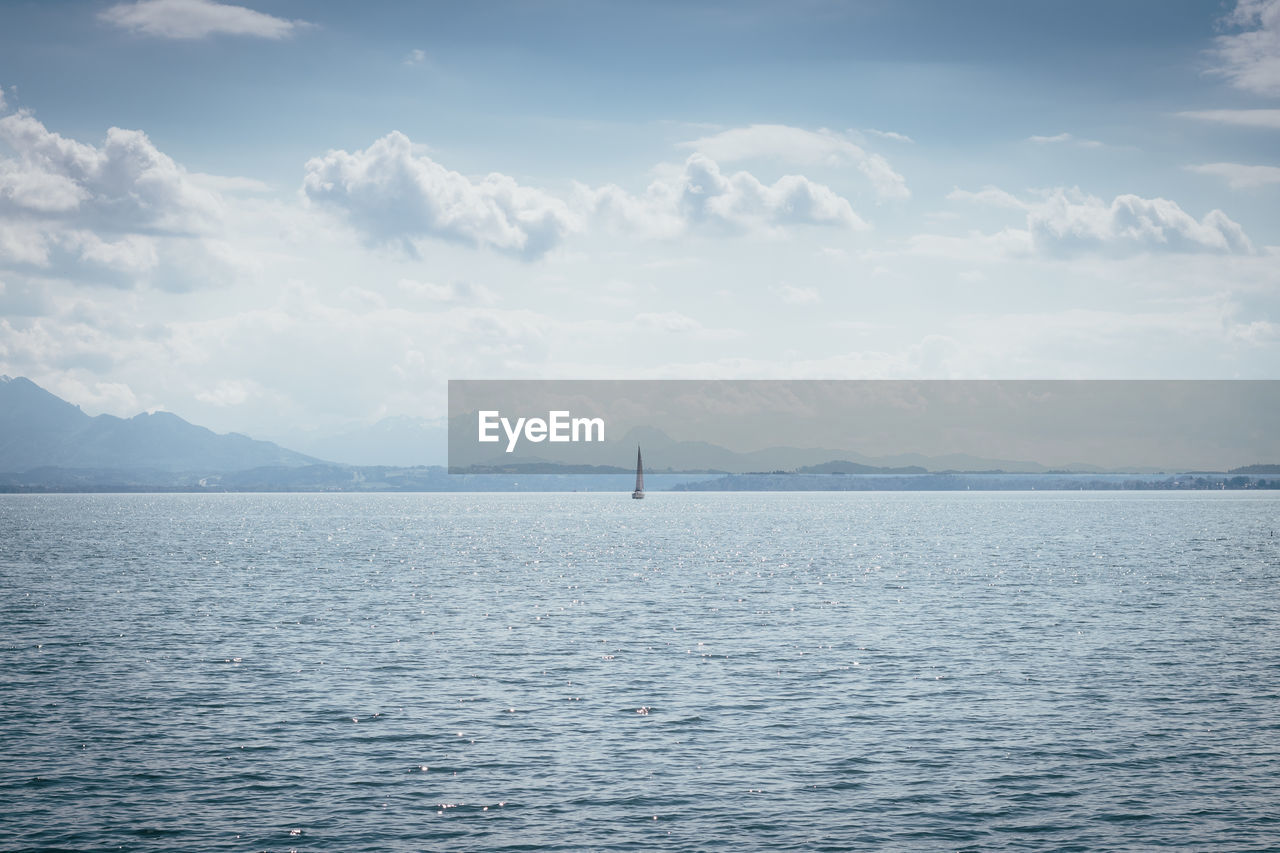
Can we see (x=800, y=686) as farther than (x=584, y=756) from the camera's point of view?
Yes

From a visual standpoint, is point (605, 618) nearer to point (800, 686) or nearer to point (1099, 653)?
point (800, 686)

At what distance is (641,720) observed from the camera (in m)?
47.8

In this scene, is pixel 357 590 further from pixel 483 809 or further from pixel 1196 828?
pixel 1196 828

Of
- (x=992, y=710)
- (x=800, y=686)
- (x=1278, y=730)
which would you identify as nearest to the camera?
(x=1278, y=730)

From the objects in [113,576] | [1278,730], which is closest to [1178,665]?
[1278,730]

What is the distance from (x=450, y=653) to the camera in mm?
66438

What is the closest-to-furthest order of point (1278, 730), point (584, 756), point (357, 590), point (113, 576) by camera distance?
point (584, 756) < point (1278, 730) < point (357, 590) < point (113, 576)

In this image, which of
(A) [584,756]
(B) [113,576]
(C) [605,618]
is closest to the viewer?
(A) [584,756]

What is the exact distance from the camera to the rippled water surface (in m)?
33.8

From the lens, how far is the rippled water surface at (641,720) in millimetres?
33750

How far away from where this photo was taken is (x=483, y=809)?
35.3 metres

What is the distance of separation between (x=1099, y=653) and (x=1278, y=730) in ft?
67.3

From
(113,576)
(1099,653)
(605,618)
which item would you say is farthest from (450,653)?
(113,576)

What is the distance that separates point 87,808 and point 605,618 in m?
51.5
